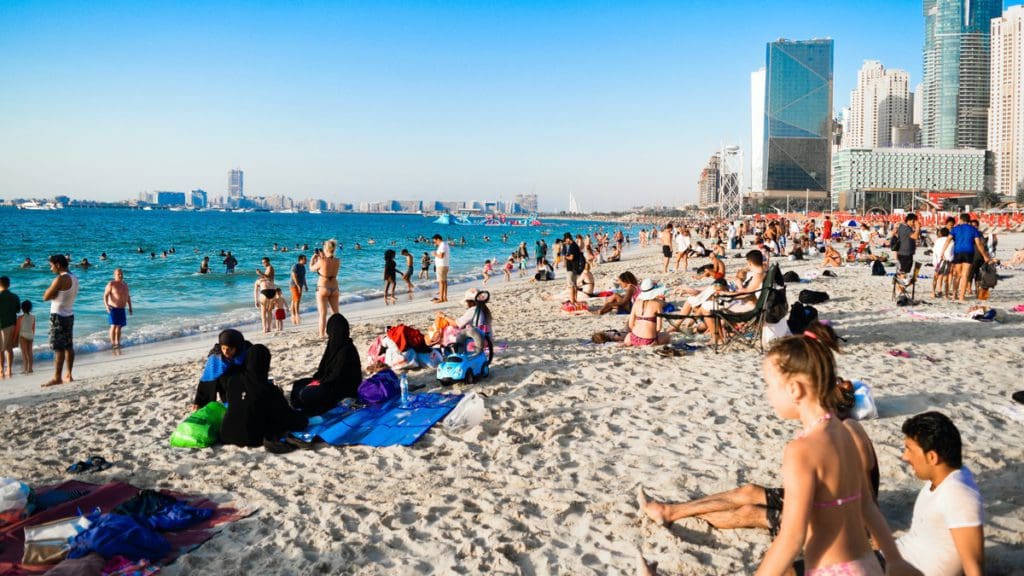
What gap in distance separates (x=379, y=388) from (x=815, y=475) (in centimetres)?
491

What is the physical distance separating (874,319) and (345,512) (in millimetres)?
8509

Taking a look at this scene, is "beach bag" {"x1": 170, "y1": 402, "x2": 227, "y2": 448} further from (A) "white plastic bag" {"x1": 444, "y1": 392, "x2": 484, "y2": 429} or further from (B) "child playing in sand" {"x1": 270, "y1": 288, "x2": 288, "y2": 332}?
(B) "child playing in sand" {"x1": 270, "y1": 288, "x2": 288, "y2": 332}

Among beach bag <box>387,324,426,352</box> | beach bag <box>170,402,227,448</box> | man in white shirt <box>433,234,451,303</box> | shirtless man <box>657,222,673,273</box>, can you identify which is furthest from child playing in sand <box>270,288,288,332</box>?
shirtless man <box>657,222,673,273</box>

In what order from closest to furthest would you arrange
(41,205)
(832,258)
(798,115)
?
1. (832,258)
2. (798,115)
3. (41,205)

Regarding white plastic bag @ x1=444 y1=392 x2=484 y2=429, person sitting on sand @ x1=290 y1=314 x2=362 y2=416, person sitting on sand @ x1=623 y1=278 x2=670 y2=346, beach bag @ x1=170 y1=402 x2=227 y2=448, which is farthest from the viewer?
person sitting on sand @ x1=623 y1=278 x2=670 y2=346

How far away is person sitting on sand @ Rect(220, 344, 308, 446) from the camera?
5.14 m

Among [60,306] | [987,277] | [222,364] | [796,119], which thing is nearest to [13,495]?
[222,364]

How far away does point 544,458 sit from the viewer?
4.67 meters

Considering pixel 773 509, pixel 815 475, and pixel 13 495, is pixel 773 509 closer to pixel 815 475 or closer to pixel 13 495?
pixel 815 475

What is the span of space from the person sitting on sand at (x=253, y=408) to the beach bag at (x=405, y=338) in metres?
2.07

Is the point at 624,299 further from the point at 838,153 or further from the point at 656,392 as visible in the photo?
the point at 838,153

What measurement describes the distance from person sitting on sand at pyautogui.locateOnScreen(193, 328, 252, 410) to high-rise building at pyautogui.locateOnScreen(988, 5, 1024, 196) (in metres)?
152

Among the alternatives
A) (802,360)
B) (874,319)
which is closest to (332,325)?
(802,360)

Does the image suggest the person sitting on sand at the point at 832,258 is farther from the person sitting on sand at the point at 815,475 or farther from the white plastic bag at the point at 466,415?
the person sitting on sand at the point at 815,475
